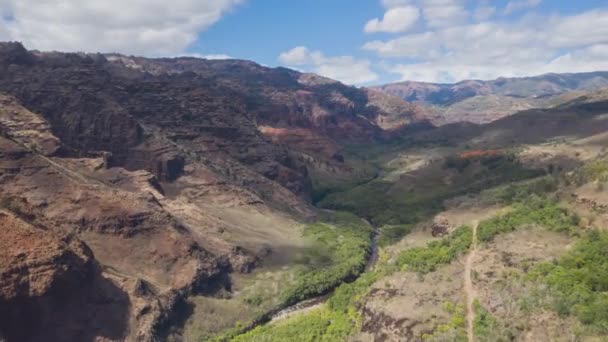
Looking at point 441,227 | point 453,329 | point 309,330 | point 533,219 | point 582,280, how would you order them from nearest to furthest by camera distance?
point 453,329 → point 582,280 → point 309,330 → point 533,219 → point 441,227

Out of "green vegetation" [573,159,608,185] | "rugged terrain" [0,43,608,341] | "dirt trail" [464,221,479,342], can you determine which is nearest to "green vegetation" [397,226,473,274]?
"rugged terrain" [0,43,608,341]

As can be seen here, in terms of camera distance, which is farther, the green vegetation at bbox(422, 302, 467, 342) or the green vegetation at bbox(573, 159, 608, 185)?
the green vegetation at bbox(573, 159, 608, 185)

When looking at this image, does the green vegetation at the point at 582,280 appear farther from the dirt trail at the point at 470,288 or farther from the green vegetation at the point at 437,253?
the green vegetation at the point at 437,253

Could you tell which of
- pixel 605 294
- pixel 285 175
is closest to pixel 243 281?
pixel 605 294

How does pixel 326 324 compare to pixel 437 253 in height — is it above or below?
below

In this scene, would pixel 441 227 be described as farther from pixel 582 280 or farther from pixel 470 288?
pixel 582 280

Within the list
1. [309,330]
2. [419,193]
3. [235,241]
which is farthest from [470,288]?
[419,193]

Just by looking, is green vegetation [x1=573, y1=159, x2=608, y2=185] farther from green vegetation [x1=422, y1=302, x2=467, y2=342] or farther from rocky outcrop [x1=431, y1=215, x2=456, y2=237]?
green vegetation [x1=422, y1=302, x2=467, y2=342]
